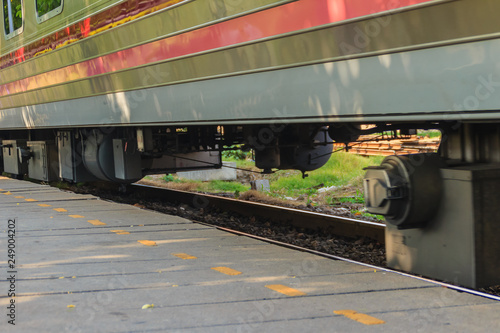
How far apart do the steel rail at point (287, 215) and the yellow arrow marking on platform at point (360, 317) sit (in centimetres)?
289

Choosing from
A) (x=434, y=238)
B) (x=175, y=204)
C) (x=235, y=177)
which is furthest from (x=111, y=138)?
(x=235, y=177)

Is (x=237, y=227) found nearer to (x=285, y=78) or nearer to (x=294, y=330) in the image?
(x=285, y=78)

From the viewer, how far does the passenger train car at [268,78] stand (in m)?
2.91

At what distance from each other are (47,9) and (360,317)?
5.87 meters

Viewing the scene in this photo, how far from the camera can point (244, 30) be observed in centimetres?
421

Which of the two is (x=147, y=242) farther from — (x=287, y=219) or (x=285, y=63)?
(x=287, y=219)

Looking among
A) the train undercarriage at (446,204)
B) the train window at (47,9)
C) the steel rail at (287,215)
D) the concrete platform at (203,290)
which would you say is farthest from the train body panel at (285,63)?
the steel rail at (287,215)

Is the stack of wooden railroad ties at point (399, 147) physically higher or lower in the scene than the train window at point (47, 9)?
lower

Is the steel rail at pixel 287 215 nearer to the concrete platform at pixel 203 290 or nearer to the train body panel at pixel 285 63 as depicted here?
the concrete platform at pixel 203 290

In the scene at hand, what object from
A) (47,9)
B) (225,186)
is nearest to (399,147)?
(225,186)

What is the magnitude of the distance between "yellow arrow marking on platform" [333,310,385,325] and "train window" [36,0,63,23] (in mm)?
5294

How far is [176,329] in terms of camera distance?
263cm

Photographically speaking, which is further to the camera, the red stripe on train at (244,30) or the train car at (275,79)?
the red stripe on train at (244,30)

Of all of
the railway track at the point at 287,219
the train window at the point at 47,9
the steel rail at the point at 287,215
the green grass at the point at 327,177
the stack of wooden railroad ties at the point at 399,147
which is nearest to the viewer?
the railway track at the point at 287,219
